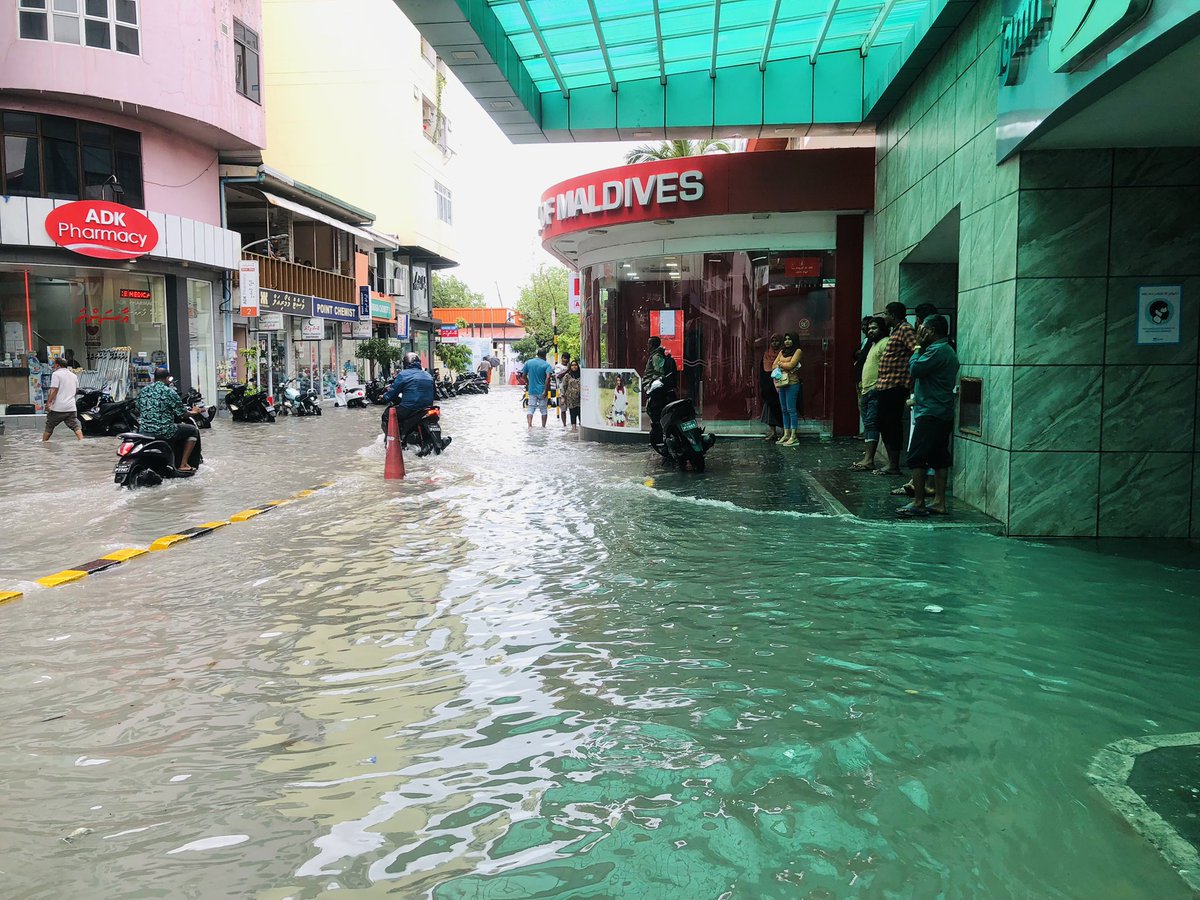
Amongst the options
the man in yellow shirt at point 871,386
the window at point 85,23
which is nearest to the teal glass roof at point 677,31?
the man in yellow shirt at point 871,386

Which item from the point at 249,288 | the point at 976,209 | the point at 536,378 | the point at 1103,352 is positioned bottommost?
the point at 536,378

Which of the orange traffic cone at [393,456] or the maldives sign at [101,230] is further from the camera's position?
the maldives sign at [101,230]

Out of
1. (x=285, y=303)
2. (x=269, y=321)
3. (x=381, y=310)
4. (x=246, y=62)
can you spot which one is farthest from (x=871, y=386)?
(x=381, y=310)

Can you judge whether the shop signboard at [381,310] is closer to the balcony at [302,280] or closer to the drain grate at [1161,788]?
the balcony at [302,280]

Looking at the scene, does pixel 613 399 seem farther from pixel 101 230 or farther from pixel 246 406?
pixel 101 230

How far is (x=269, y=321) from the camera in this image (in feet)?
99.9

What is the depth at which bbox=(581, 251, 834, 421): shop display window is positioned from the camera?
17.1 meters

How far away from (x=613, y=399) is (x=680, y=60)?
6.07m

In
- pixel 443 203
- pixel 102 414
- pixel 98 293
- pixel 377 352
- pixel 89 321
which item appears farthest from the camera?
pixel 443 203

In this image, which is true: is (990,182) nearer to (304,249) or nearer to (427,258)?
(304,249)

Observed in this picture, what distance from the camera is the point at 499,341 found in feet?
273

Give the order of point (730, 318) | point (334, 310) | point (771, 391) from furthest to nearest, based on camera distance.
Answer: point (334, 310), point (730, 318), point (771, 391)

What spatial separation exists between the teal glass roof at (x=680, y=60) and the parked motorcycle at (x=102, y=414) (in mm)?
10750

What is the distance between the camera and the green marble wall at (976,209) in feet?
27.8
